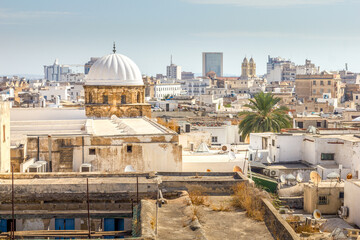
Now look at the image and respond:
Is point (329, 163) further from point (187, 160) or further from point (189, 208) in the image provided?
point (189, 208)

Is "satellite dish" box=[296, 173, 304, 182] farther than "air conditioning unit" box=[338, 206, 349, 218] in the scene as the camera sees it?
Yes

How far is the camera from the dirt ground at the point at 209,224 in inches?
338

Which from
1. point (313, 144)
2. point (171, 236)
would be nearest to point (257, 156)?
point (313, 144)

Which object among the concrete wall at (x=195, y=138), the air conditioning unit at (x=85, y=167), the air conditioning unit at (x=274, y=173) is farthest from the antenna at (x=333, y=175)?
the air conditioning unit at (x=85, y=167)

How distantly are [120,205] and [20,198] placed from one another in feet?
5.76

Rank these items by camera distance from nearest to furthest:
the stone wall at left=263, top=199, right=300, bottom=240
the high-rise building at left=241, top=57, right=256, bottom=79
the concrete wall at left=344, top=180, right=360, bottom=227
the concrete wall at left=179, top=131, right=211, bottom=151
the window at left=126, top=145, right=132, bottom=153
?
1. the stone wall at left=263, top=199, right=300, bottom=240
2. the window at left=126, top=145, right=132, bottom=153
3. the concrete wall at left=344, top=180, right=360, bottom=227
4. the concrete wall at left=179, top=131, right=211, bottom=151
5. the high-rise building at left=241, top=57, right=256, bottom=79

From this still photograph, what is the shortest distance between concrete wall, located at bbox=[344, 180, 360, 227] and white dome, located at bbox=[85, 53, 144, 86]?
13.1 meters

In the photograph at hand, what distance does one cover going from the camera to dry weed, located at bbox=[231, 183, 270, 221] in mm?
9768

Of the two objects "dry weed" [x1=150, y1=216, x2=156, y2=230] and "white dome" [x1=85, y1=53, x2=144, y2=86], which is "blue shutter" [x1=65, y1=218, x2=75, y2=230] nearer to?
"dry weed" [x1=150, y1=216, x2=156, y2=230]

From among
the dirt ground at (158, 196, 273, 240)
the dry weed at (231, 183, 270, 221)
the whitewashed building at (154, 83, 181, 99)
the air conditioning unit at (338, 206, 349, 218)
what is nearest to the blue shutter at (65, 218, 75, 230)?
the dirt ground at (158, 196, 273, 240)

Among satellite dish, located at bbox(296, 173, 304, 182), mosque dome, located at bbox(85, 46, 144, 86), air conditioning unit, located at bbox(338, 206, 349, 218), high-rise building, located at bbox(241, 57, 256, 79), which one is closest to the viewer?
air conditioning unit, located at bbox(338, 206, 349, 218)

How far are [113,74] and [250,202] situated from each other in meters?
19.8

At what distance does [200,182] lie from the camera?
11906 mm

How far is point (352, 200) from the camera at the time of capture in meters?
18.6
